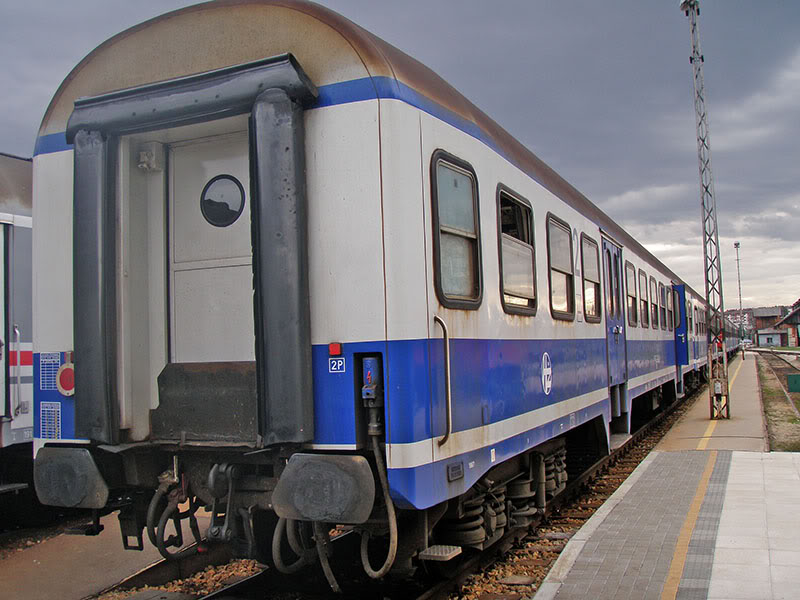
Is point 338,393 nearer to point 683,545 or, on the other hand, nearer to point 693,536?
point 683,545

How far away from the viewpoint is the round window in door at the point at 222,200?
469cm

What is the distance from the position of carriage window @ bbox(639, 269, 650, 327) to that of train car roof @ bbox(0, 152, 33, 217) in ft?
31.7

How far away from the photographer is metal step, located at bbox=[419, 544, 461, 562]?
175 inches

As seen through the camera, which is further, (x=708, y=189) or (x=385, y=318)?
(x=708, y=189)

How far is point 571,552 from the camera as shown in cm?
613

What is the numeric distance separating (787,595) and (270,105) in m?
4.61

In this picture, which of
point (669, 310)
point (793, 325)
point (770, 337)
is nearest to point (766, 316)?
point (770, 337)

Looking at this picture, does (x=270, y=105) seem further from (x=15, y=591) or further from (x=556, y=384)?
(x=15, y=591)

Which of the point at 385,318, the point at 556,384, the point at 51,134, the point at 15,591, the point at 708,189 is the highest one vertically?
the point at 708,189

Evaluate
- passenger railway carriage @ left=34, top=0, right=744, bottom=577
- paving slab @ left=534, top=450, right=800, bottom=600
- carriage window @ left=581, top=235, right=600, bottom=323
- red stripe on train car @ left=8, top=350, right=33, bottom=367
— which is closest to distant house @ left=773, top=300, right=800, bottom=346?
paving slab @ left=534, top=450, right=800, bottom=600

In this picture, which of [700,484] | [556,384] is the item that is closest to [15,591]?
[556,384]

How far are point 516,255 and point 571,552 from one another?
2.41m

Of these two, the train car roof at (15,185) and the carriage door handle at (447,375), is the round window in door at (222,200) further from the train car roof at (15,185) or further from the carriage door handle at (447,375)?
the train car roof at (15,185)

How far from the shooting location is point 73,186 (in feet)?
15.7
